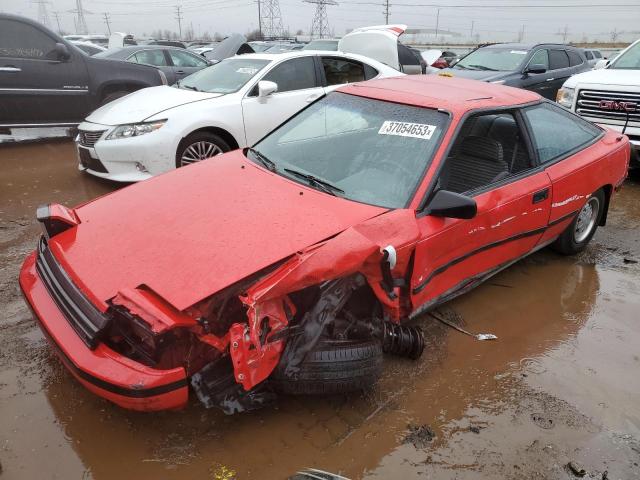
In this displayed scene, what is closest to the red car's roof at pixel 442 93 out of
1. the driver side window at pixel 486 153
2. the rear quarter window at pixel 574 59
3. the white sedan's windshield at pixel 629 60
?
the driver side window at pixel 486 153

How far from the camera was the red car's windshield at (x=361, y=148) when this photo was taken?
279 centimetres

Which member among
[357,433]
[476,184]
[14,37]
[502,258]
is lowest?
[357,433]

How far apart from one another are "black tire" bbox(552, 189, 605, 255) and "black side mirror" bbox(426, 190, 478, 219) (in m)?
1.85

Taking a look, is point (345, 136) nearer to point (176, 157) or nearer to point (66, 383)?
point (66, 383)

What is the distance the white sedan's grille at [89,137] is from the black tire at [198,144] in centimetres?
87

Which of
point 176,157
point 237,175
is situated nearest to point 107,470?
point 237,175

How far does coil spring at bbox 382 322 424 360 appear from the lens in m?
2.65

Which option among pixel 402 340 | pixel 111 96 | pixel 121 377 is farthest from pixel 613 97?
pixel 111 96

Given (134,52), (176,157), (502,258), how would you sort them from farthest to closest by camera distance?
1. (134,52)
2. (176,157)
3. (502,258)

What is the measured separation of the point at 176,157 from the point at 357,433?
3.67 meters

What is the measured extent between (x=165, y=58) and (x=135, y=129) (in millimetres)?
6736

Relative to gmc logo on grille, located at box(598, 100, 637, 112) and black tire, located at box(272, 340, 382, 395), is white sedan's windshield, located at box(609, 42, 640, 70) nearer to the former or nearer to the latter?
gmc logo on grille, located at box(598, 100, 637, 112)

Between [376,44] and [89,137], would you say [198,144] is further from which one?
[376,44]

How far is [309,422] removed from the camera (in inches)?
92.8
